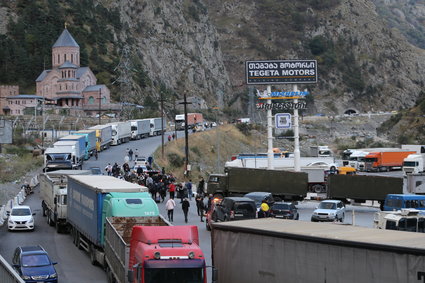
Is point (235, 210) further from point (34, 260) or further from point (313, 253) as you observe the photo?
point (313, 253)

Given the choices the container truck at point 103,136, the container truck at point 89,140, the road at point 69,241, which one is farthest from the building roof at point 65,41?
the road at point 69,241

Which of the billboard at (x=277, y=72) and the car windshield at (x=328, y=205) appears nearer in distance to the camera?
the car windshield at (x=328, y=205)

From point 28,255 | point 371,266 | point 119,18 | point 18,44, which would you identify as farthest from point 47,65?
Answer: point 371,266

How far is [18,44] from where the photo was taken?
152625 millimetres

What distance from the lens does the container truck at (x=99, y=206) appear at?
74.6 ft

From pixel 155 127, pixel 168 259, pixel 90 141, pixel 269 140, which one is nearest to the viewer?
pixel 168 259

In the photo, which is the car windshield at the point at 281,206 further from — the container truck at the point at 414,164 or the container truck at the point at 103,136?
the container truck at the point at 103,136

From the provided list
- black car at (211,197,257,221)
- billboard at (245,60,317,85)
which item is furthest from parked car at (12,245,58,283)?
billboard at (245,60,317,85)

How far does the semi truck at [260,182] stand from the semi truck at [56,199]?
41.0 feet

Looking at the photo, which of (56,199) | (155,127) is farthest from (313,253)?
(155,127)

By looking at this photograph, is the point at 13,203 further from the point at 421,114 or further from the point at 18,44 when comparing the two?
the point at 18,44

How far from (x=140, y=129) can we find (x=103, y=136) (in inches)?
672

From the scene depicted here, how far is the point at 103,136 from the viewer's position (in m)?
80.8

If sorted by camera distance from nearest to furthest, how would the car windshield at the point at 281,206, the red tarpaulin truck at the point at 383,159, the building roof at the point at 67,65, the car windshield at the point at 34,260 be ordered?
the car windshield at the point at 34,260 < the car windshield at the point at 281,206 < the red tarpaulin truck at the point at 383,159 < the building roof at the point at 67,65
